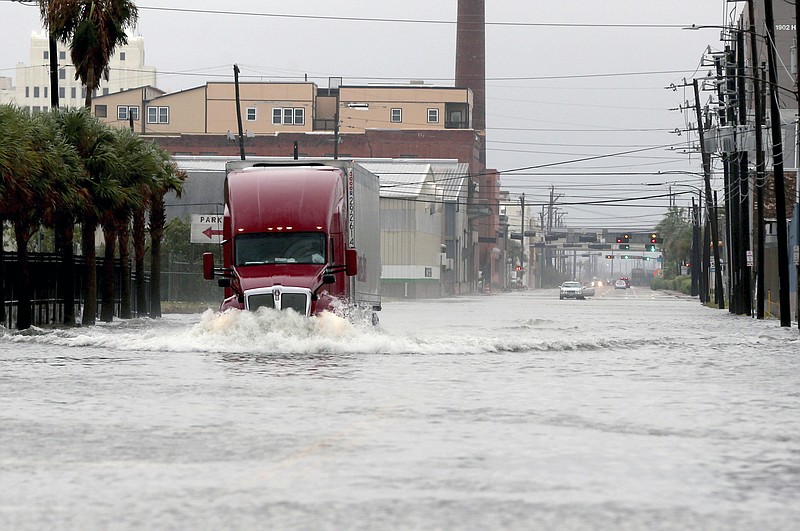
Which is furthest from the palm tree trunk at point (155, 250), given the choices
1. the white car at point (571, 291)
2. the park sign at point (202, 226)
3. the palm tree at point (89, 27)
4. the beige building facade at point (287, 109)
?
the beige building facade at point (287, 109)

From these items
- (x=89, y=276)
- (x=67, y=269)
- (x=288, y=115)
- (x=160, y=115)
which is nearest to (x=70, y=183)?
(x=67, y=269)

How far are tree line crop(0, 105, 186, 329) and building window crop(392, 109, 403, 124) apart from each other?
93.6m

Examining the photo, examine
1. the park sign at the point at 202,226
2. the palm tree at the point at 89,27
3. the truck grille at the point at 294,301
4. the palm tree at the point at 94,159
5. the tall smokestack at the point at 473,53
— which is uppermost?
the tall smokestack at the point at 473,53

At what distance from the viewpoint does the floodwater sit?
9383 mm

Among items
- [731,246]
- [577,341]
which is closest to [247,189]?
[577,341]

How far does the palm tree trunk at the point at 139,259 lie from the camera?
53206mm

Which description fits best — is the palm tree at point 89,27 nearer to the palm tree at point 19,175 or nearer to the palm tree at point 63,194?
the palm tree at point 63,194

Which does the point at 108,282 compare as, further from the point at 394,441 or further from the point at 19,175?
the point at 394,441

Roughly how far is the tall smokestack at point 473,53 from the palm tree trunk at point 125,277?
272ft

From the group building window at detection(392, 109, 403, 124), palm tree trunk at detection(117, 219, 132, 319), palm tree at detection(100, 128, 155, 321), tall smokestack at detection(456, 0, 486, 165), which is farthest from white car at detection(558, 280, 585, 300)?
palm tree at detection(100, 128, 155, 321)

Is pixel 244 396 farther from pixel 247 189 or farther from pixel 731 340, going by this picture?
pixel 731 340

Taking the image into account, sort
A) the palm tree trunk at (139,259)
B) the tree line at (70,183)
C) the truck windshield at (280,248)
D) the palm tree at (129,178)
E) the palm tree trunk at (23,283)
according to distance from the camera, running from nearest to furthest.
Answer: the truck windshield at (280,248) → the tree line at (70,183) → the palm tree trunk at (23,283) → the palm tree at (129,178) → the palm tree trunk at (139,259)

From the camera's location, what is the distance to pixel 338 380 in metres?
21.0

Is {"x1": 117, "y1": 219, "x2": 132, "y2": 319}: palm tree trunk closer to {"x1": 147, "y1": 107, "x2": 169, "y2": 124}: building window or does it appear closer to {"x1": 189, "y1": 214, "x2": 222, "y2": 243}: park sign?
{"x1": 189, "y1": 214, "x2": 222, "y2": 243}: park sign
